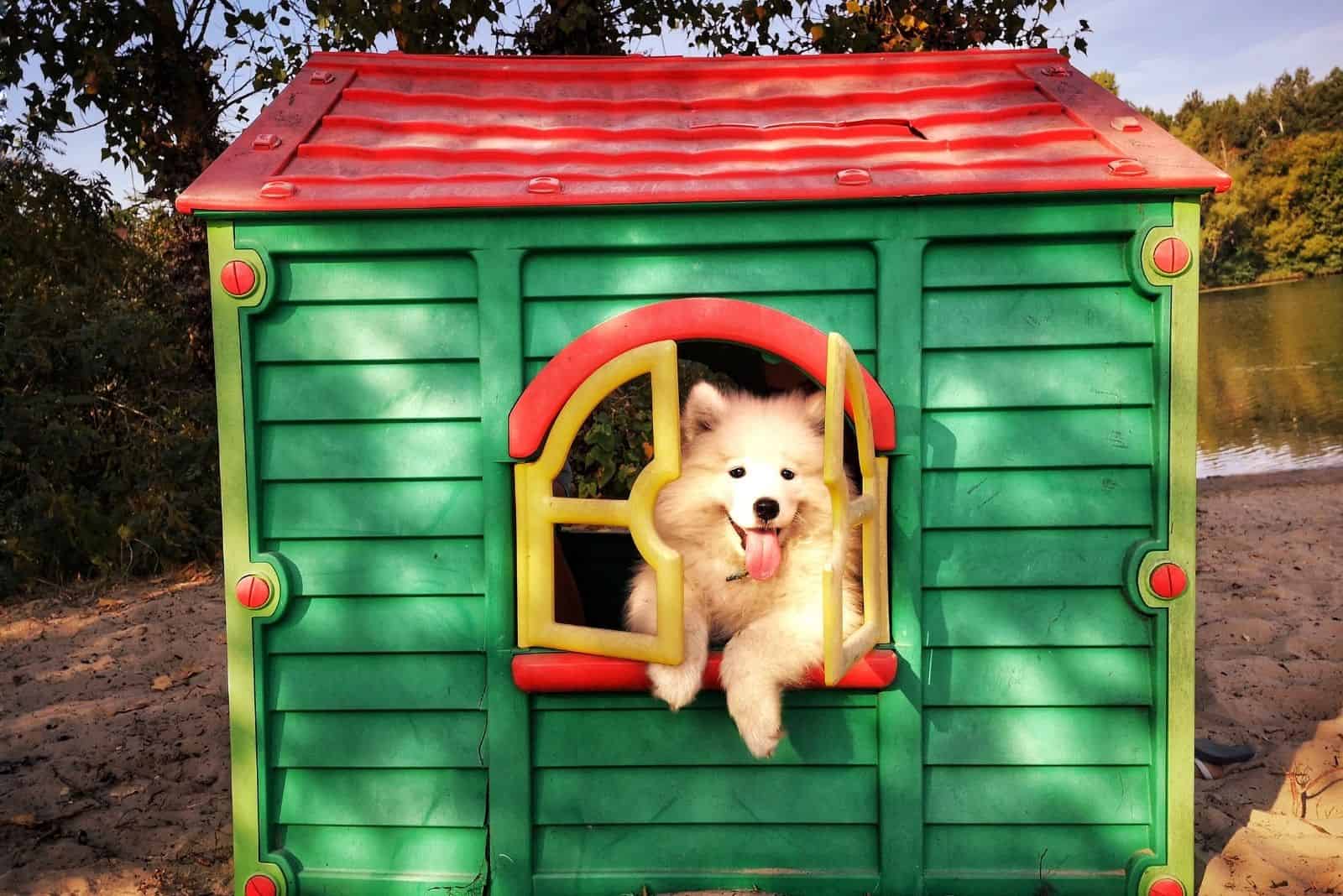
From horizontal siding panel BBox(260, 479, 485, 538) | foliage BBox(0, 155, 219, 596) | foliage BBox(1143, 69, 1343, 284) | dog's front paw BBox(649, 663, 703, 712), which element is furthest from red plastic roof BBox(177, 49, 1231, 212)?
foliage BBox(1143, 69, 1343, 284)

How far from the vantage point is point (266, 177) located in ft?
8.41

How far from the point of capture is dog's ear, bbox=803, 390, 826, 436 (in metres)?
2.68

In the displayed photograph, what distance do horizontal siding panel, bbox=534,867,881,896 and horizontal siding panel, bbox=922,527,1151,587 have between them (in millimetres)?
874

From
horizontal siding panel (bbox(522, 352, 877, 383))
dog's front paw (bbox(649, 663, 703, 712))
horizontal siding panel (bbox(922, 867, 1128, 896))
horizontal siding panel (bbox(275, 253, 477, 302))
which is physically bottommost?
horizontal siding panel (bbox(922, 867, 1128, 896))

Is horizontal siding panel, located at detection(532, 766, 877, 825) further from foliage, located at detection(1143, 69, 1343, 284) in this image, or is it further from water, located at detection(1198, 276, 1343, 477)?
foliage, located at detection(1143, 69, 1343, 284)

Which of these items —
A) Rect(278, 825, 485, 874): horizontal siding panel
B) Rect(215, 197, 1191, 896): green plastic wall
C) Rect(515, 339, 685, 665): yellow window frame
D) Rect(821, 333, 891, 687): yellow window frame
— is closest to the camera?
Rect(821, 333, 891, 687): yellow window frame

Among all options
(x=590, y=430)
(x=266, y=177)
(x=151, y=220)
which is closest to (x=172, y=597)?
(x=590, y=430)

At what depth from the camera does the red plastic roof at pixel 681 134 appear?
2.49 m

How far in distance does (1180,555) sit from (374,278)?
2327 millimetres

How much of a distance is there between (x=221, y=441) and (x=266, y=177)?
2.40ft

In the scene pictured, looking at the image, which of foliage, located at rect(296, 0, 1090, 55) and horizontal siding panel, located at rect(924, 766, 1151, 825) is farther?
foliage, located at rect(296, 0, 1090, 55)

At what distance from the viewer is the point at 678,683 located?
242cm

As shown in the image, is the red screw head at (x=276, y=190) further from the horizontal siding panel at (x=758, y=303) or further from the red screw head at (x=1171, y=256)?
the red screw head at (x=1171, y=256)

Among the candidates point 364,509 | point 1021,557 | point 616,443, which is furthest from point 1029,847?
point 616,443
